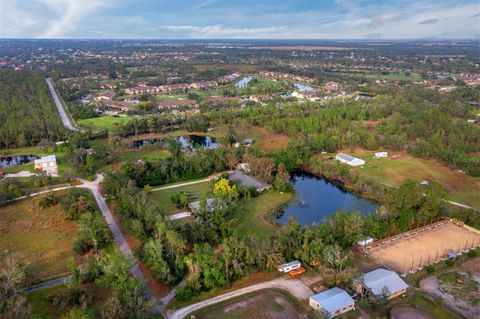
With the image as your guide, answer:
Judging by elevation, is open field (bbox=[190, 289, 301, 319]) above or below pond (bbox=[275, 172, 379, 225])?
above

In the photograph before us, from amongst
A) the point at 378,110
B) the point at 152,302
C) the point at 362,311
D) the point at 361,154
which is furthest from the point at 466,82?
the point at 152,302

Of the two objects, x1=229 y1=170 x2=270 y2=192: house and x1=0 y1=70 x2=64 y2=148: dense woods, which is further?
x1=0 y1=70 x2=64 y2=148: dense woods

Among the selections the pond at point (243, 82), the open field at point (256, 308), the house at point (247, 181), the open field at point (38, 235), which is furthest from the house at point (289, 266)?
the pond at point (243, 82)

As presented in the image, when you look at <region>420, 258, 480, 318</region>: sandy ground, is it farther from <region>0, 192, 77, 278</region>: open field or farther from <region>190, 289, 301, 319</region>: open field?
<region>0, 192, 77, 278</region>: open field

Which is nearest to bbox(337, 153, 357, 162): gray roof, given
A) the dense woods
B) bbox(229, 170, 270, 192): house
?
bbox(229, 170, 270, 192): house

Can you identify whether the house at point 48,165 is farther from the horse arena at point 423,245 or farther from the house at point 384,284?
the house at point 384,284

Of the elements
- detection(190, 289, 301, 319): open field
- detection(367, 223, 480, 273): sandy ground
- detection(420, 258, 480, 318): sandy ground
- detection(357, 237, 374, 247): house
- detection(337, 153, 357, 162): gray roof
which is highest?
detection(337, 153, 357, 162): gray roof

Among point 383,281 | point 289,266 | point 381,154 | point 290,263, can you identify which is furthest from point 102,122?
point 383,281

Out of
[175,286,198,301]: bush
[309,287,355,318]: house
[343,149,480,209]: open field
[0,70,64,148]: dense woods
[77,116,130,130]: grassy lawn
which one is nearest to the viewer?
[309,287,355,318]: house
